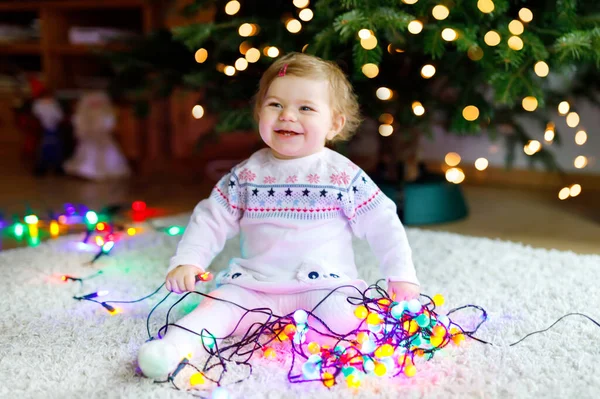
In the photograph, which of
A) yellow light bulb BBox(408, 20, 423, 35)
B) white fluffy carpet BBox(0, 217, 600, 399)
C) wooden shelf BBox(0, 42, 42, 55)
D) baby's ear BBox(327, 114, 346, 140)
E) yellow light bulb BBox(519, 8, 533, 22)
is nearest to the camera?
white fluffy carpet BBox(0, 217, 600, 399)

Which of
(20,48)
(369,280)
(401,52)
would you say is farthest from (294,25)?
(20,48)

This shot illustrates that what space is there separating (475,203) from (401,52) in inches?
28.0

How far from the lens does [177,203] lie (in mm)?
2029

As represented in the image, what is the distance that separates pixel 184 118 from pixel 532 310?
1710mm

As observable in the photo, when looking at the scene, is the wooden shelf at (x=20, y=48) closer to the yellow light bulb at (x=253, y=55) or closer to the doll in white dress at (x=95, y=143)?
the doll in white dress at (x=95, y=143)

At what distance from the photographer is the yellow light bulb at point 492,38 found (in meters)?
1.22

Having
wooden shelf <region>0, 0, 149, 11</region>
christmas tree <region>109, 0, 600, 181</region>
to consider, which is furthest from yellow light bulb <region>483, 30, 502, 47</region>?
wooden shelf <region>0, 0, 149, 11</region>

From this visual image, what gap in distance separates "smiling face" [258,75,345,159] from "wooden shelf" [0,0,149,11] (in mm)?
1641

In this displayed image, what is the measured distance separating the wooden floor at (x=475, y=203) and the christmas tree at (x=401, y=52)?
0.63 feet

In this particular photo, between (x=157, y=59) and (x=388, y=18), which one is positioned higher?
(x=388, y=18)

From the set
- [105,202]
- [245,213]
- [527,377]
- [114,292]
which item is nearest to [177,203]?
[105,202]

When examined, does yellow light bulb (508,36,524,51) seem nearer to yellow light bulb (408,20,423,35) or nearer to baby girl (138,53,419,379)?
yellow light bulb (408,20,423,35)

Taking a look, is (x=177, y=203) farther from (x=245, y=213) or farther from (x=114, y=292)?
(x=245, y=213)

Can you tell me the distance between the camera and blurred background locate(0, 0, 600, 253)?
50.5 inches
